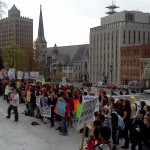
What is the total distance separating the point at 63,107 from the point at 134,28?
103536 mm

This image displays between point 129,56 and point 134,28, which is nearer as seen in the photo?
Answer: point 129,56

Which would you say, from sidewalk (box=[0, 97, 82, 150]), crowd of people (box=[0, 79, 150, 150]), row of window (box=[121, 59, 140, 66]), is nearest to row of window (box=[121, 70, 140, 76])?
row of window (box=[121, 59, 140, 66])

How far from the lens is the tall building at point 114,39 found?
111938 mm

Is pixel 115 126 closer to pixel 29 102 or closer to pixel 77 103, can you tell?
pixel 77 103

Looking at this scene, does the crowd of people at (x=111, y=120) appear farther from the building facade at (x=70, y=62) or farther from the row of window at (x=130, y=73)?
the building facade at (x=70, y=62)

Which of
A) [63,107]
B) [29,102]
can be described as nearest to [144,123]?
[63,107]

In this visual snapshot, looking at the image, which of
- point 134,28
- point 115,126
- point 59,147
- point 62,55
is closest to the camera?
point 115,126

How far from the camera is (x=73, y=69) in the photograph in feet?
515

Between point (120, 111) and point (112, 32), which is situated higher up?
point (112, 32)

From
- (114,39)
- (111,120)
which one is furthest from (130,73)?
(111,120)

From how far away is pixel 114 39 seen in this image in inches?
4508

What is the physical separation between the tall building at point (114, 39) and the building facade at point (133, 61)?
3965 mm

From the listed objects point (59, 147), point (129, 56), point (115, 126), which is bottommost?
point (59, 147)

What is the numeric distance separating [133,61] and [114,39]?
17.3 metres
